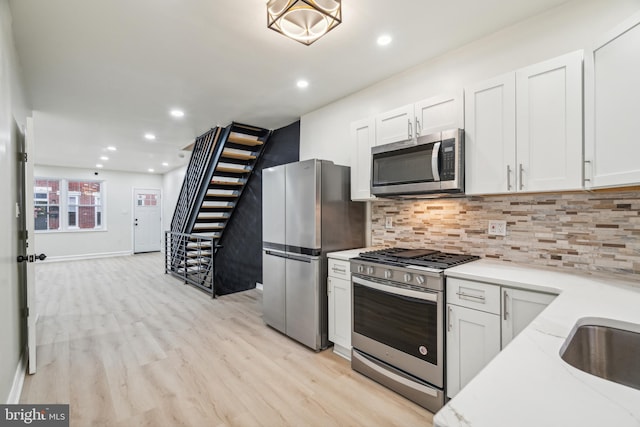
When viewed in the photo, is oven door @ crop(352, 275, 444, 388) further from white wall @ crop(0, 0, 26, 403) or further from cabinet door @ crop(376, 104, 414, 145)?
white wall @ crop(0, 0, 26, 403)

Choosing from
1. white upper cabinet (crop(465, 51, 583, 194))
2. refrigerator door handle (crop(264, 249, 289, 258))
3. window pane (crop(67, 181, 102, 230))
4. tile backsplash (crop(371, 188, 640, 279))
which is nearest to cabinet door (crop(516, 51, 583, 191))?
white upper cabinet (crop(465, 51, 583, 194))

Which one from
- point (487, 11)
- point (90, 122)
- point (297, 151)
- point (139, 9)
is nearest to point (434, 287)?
point (487, 11)

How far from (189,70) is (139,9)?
85 centimetres

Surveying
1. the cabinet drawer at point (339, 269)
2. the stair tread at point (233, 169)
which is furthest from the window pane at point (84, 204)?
the cabinet drawer at point (339, 269)

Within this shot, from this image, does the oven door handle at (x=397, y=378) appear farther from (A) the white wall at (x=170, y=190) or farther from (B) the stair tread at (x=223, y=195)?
(A) the white wall at (x=170, y=190)

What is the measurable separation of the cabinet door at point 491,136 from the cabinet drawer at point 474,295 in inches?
26.5

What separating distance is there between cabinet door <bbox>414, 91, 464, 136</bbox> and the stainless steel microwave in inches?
4.4

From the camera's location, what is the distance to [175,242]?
20.0 ft

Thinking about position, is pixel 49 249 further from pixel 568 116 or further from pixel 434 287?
pixel 568 116

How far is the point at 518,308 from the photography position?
5.63 feet

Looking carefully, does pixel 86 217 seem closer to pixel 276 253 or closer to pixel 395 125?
pixel 276 253

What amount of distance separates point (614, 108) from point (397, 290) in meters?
1.57

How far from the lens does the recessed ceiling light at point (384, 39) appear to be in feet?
7.80

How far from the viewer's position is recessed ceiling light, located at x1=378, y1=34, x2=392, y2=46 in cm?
238
